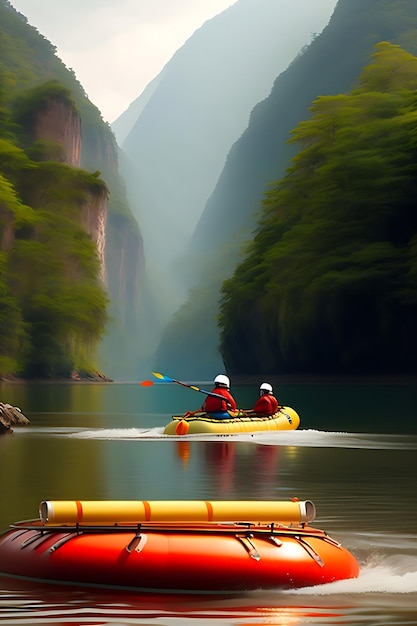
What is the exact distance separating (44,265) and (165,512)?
86.3 metres

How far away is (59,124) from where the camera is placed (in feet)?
404

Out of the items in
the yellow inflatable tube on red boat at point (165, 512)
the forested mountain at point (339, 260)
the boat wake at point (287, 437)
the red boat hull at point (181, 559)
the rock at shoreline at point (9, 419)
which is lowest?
the red boat hull at point (181, 559)

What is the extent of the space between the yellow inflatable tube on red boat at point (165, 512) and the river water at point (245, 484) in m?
0.76

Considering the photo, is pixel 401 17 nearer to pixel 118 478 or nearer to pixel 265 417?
pixel 265 417

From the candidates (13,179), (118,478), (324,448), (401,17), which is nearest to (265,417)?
(324,448)

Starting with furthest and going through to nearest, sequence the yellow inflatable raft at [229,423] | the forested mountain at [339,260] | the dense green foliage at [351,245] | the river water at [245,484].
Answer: the forested mountain at [339,260] → the dense green foliage at [351,245] → the yellow inflatable raft at [229,423] → the river water at [245,484]

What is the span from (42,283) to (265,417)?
61.5 meters

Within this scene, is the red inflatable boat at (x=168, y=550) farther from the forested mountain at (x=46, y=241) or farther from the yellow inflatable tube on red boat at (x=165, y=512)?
the forested mountain at (x=46, y=241)

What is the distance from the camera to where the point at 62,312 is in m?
95.6

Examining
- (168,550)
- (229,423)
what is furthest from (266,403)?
(168,550)

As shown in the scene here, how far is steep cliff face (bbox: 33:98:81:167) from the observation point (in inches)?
4754

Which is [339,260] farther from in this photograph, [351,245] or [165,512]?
[165,512]

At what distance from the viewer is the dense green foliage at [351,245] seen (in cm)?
8231

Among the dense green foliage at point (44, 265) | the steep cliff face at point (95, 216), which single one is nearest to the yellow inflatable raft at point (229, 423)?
the dense green foliage at point (44, 265)
